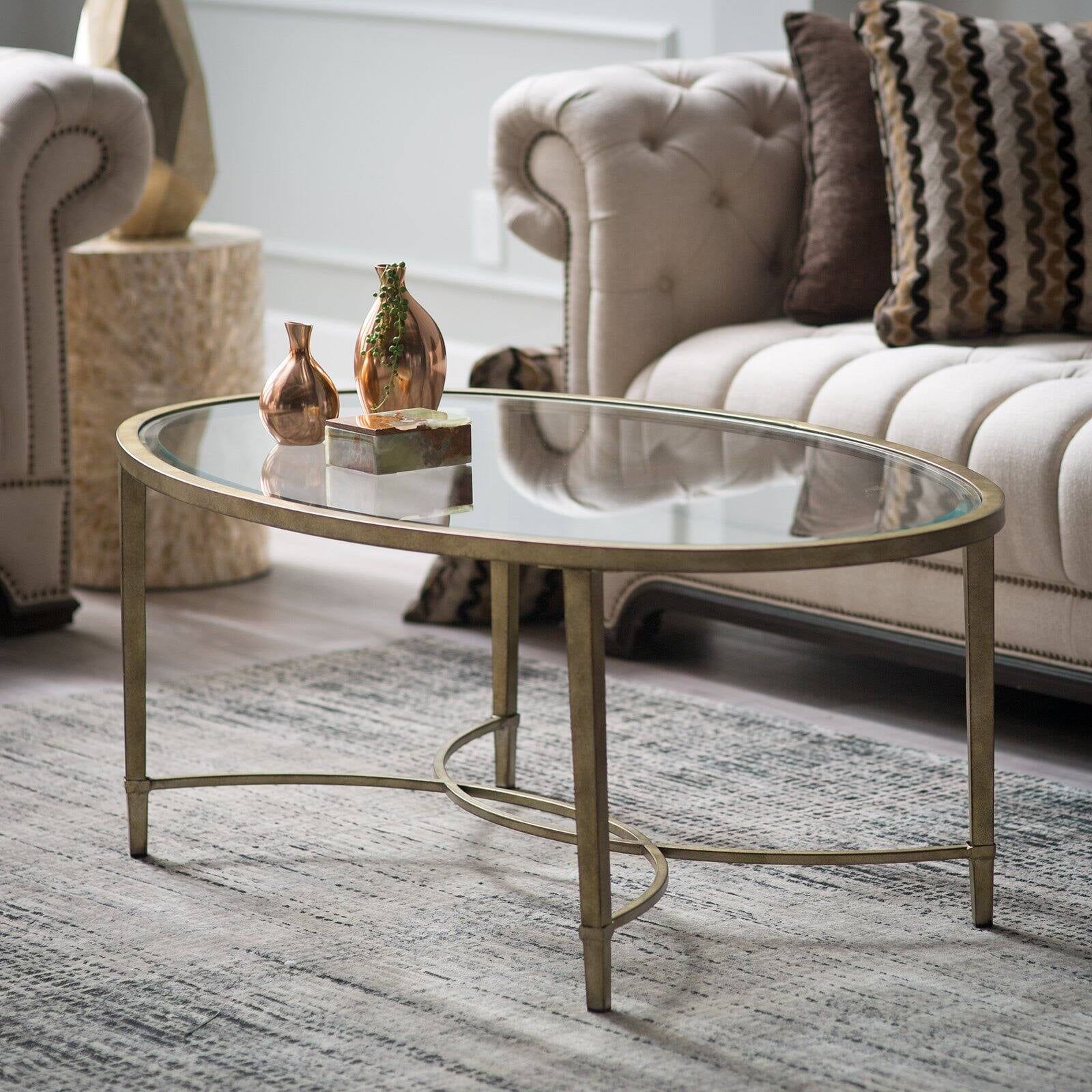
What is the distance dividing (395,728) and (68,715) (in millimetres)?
410

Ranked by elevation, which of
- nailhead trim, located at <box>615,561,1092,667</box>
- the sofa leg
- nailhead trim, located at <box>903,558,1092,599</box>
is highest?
nailhead trim, located at <box>903,558,1092,599</box>

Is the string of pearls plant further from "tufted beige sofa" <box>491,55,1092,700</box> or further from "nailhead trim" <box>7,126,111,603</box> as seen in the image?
"nailhead trim" <box>7,126,111,603</box>

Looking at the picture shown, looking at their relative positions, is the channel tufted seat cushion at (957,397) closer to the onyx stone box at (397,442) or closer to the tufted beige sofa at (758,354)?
the tufted beige sofa at (758,354)

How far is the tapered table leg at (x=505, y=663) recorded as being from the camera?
5.98 ft

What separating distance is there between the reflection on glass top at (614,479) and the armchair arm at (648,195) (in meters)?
0.68

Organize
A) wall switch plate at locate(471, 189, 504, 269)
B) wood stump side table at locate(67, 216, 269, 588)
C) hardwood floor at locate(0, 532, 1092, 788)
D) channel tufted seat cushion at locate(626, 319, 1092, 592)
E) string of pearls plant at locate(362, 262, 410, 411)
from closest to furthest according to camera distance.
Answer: string of pearls plant at locate(362, 262, 410, 411)
channel tufted seat cushion at locate(626, 319, 1092, 592)
hardwood floor at locate(0, 532, 1092, 788)
wood stump side table at locate(67, 216, 269, 588)
wall switch plate at locate(471, 189, 504, 269)

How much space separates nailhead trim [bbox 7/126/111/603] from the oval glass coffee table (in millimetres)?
801

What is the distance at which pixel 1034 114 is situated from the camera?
7.55 ft

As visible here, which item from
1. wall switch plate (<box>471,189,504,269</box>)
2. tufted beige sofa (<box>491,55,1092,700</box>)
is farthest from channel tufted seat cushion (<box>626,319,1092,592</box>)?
wall switch plate (<box>471,189,504,269</box>)

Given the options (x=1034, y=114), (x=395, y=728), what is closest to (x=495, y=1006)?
(x=395, y=728)

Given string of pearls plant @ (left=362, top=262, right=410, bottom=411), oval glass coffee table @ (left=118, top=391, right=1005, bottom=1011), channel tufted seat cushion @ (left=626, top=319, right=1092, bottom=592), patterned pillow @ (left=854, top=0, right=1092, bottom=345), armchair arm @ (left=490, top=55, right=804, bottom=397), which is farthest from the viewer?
armchair arm @ (left=490, top=55, right=804, bottom=397)

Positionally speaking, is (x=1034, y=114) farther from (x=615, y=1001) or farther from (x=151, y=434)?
(x=615, y=1001)

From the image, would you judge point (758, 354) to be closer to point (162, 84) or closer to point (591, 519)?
point (591, 519)

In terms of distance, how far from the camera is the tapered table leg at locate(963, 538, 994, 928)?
1452 millimetres
